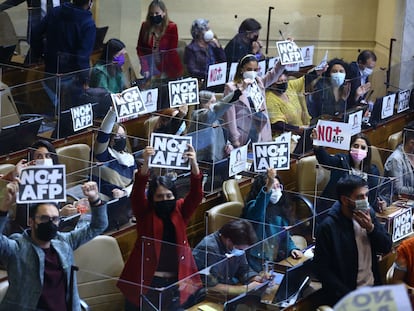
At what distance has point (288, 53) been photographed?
1101 centimetres

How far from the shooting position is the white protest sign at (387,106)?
37.1 feet

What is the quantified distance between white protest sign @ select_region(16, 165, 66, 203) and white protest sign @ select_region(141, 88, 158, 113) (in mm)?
3235

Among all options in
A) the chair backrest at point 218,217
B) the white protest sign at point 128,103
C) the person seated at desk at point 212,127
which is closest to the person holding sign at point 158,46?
the person seated at desk at point 212,127

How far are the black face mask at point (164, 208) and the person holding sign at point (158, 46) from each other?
12.1 feet

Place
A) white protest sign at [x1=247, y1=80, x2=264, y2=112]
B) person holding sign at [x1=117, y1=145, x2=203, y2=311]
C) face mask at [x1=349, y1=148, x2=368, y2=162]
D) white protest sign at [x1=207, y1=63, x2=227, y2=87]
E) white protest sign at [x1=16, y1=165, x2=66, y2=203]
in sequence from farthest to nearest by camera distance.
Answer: white protest sign at [x1=207, y1=63, x2=227, y2=87]
white protest sign at [x1=247, y1=80, x2=264, y2=112]
face mask at [x1=349, y1=148, x2=368, y2=162]
person holding sign at [x1=117, y1=145, x2=203, y2=311]
white protest sign at [x1=16, y1=165, x2=66, y2=203]

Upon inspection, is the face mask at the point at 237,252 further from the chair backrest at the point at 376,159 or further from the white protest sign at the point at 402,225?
the chair backrest at the point at 376,159

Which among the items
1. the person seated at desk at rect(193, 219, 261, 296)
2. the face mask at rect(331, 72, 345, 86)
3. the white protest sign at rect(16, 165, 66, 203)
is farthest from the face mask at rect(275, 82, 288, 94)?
the white protest sign at rect(16, 165, 66, 203)

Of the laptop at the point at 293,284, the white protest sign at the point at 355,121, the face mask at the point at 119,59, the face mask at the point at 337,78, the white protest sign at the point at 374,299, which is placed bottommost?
the laptop at the point at 293,284

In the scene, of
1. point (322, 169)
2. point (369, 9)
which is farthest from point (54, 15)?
point (369, 9)

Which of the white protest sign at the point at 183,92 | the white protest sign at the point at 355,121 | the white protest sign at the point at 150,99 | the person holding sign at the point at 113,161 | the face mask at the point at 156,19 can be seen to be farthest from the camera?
the face mask at the point at 156,19

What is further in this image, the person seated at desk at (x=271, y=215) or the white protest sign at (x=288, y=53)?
the white protest sign at (x=288, y=53)

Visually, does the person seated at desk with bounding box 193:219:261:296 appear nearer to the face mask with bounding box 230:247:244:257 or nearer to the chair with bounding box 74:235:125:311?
the face mask with bounding box 230:247:244:257

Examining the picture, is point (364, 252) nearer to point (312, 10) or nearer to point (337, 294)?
point (337, 294)

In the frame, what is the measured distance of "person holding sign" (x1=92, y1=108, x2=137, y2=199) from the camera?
27.1ft
